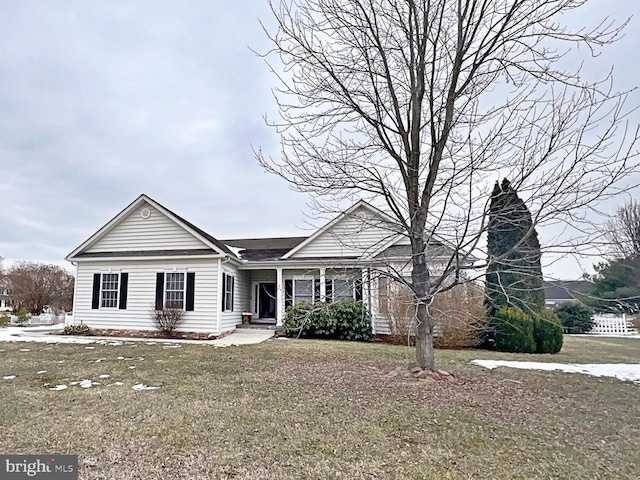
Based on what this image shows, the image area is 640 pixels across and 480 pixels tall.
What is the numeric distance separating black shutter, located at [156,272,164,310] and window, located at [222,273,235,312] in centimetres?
229

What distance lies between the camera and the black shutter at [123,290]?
14993 mm

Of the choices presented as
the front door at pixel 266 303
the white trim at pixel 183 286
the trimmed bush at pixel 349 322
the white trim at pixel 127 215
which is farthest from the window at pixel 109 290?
the trimmed bush at pixel 349 322

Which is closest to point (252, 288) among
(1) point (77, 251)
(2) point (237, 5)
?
(1) point (77, 251)

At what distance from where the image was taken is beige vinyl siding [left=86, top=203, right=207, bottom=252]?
49.1ft

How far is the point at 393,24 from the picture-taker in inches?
276

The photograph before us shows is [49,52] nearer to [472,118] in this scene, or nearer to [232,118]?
[232,118]

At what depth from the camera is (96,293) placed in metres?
15.3

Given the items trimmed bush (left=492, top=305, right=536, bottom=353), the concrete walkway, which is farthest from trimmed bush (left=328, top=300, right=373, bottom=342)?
trimmed bush (left=492, top=305, right=536, bottom=353)

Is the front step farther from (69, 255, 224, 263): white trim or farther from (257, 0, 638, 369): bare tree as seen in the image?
(257, 0, 638, 369): bare tree

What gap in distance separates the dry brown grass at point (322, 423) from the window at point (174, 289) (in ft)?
22.3

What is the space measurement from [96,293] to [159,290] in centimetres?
276

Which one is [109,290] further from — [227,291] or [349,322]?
[349,322]

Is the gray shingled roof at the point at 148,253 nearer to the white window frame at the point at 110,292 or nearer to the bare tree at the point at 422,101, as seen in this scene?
the white window frame at the point at 110,292

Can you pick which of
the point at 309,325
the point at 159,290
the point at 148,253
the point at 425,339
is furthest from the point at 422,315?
the point at 148,253
